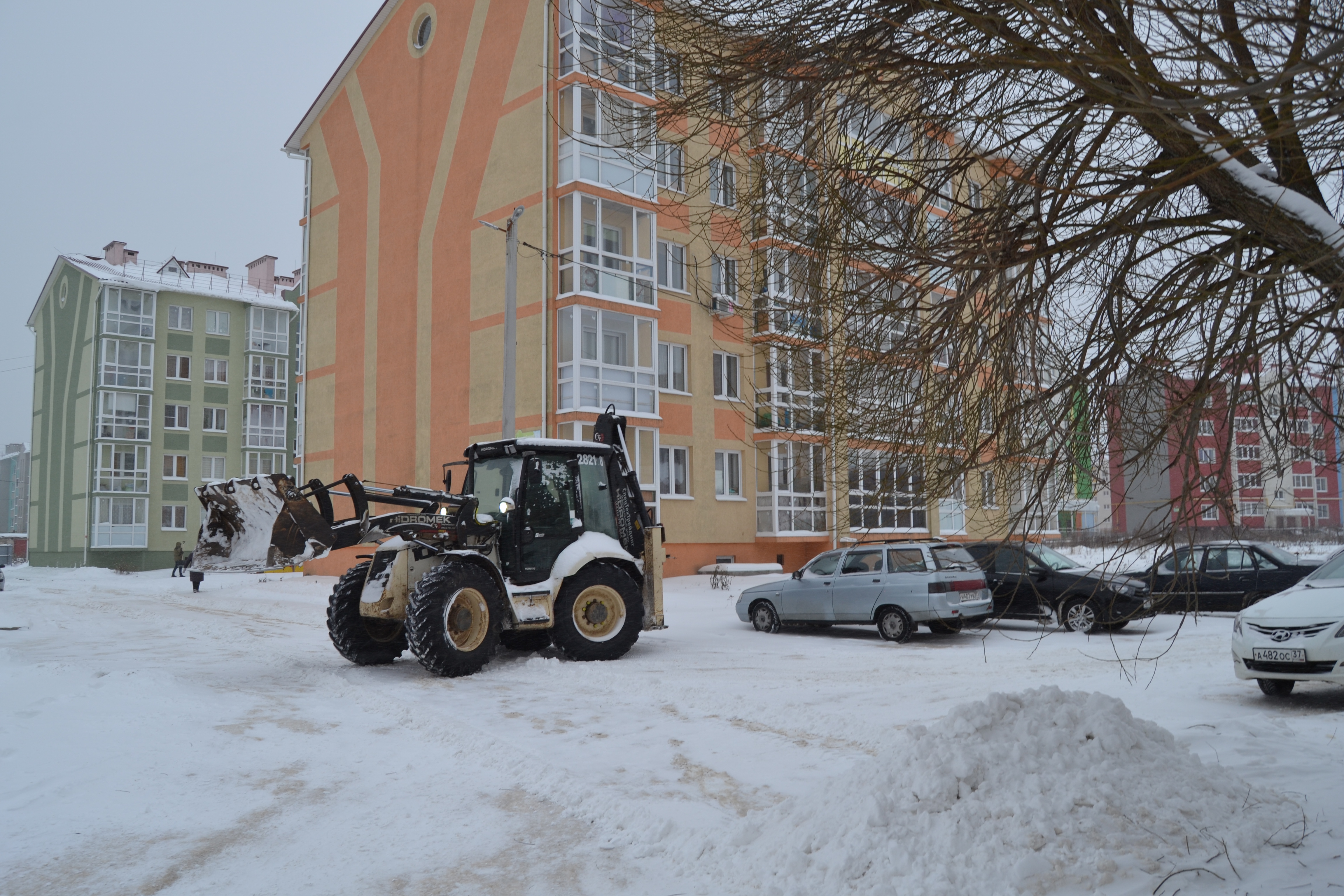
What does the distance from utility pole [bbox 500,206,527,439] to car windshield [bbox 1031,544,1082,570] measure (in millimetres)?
8757

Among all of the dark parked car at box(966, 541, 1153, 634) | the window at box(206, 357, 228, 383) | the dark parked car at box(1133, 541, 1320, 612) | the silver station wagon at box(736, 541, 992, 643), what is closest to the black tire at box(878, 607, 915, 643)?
the silver station wagon at box(736, 541, 992, 643)

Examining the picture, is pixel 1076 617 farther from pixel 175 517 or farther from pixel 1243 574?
pixel 175 517

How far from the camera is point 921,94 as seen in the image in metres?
6.38

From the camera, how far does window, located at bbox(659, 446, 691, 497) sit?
2694cm

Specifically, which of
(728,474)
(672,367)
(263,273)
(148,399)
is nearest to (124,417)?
(148,399)

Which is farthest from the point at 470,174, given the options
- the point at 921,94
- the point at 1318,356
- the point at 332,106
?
the point at 1318,356

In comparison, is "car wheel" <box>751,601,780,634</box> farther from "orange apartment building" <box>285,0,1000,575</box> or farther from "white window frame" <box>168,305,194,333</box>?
"white window frame" <box>168,305,194,333</box>

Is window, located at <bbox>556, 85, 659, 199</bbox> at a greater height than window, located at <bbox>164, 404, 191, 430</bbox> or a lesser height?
greater

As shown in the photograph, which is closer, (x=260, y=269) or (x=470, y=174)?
(x=470, y=174)

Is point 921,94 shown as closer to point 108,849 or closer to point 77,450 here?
point 108,849

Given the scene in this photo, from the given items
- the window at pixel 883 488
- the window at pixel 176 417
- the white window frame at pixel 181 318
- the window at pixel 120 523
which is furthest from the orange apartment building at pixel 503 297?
the white window frame at pixel 181 318

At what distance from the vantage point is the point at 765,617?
653 inches

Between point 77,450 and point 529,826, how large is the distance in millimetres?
56208

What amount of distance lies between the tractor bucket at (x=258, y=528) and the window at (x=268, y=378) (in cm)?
4974
